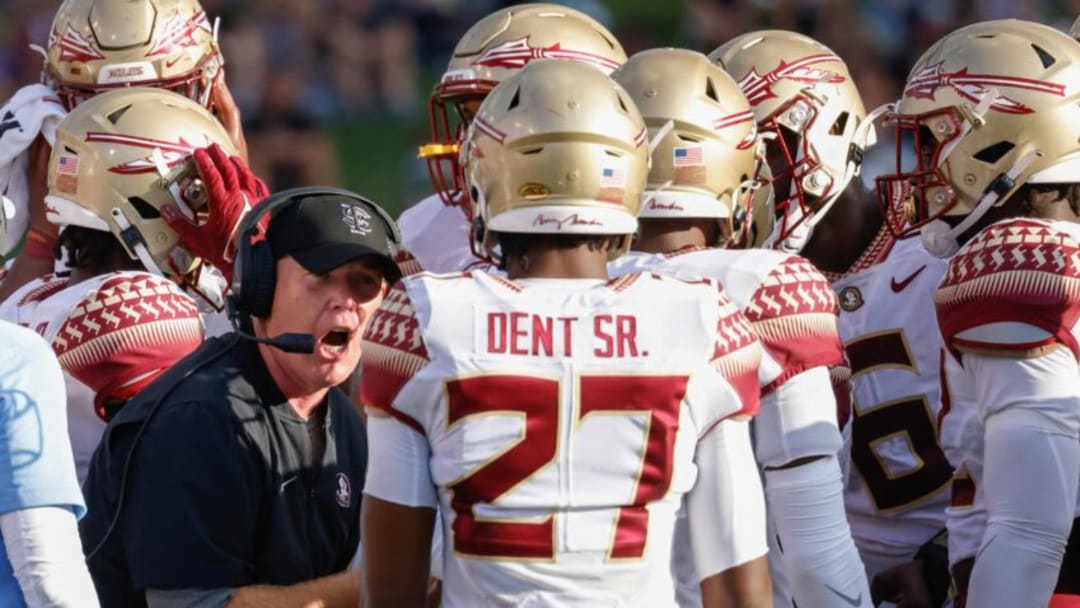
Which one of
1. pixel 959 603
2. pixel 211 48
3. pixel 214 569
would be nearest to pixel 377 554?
pixel 214 569

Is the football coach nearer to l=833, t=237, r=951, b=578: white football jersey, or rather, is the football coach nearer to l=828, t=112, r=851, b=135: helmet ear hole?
l=833, t=237, r=951, b=578: white football jersey

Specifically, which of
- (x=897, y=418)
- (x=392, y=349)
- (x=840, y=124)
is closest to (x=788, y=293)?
(x=392, y=349)

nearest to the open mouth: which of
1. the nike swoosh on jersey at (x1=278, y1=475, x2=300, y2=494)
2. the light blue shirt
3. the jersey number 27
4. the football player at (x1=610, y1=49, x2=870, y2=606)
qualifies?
the nike swoosh on jersey at (x1=278, y1=475, x2=300, y2=494)

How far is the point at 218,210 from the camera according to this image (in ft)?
16.3

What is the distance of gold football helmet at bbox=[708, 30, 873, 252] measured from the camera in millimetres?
5367

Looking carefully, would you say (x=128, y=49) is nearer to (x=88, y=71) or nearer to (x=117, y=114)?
(x=88, y=71)

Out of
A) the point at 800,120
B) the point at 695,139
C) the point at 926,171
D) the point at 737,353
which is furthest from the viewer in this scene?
the point at 800,120

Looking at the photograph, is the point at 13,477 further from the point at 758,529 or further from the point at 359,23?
the point at 359,23

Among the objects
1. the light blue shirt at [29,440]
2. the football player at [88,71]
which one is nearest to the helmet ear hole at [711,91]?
the light blue shirt at [29,440]

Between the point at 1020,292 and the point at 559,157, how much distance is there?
1.12 m

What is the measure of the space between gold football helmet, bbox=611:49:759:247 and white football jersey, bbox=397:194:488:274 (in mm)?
1153

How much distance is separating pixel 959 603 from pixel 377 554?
166cm

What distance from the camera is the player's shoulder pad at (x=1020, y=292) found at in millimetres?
4121

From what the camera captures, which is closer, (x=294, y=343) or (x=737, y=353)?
(x=737, y=353)
